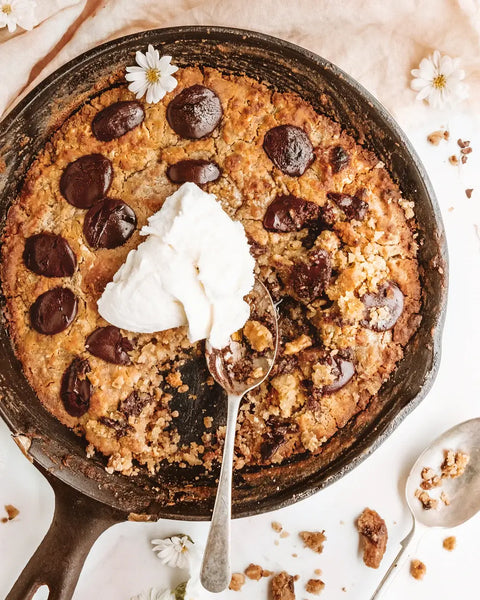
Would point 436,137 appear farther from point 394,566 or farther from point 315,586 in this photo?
point 315,586

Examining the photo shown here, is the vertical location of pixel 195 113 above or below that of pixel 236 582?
above

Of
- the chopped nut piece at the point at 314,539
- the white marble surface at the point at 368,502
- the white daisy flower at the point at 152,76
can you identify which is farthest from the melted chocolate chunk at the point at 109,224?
the chopped nut piece at the point at 314,539

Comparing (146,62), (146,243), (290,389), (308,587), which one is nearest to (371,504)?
(308,587)

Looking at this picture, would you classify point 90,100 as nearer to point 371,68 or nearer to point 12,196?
point 12,196

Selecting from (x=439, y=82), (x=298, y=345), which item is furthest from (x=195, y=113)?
(x=439, y=82)

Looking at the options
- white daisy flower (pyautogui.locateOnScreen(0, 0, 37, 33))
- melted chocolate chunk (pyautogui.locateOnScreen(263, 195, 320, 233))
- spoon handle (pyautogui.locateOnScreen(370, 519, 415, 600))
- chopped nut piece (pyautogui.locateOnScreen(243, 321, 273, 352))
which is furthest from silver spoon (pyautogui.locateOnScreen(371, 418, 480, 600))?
white daisy flower (pyautogui.locateOnScreen(0, 0, 37, 33))

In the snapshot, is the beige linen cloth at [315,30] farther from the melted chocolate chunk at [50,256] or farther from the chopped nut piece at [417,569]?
the chopped nut piece at [417,569]
